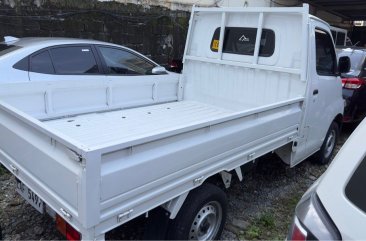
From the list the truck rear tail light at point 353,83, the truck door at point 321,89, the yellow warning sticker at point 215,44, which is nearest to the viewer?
the truck door at point 321,89

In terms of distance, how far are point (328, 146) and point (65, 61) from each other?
399 centimetres

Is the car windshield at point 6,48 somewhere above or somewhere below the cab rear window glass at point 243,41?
below

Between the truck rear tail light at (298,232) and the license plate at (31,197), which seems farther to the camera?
the license plate at (31,197)

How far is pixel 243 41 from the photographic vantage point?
4539 millimetres

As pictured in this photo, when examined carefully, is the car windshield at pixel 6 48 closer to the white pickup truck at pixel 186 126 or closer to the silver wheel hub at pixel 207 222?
the white pickup truck at pixel 186 126

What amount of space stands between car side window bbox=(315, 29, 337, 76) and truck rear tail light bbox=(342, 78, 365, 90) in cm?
174

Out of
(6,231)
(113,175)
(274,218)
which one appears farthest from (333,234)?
(6,231)

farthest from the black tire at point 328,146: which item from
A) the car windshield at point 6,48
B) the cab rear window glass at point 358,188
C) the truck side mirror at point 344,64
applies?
the car windshield at point 6,48

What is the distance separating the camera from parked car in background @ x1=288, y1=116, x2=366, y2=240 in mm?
1445

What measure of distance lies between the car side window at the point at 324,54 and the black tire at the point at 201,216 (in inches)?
92.9

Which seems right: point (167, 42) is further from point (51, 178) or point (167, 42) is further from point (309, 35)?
point (51, 178)

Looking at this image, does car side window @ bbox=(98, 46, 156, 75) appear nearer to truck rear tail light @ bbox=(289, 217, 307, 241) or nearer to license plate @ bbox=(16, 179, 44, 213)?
license plate @ bbox=(16, 179, 44, 213)

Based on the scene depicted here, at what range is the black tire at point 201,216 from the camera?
8.36ft

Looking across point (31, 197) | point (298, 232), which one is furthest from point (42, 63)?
point (298, 232)
